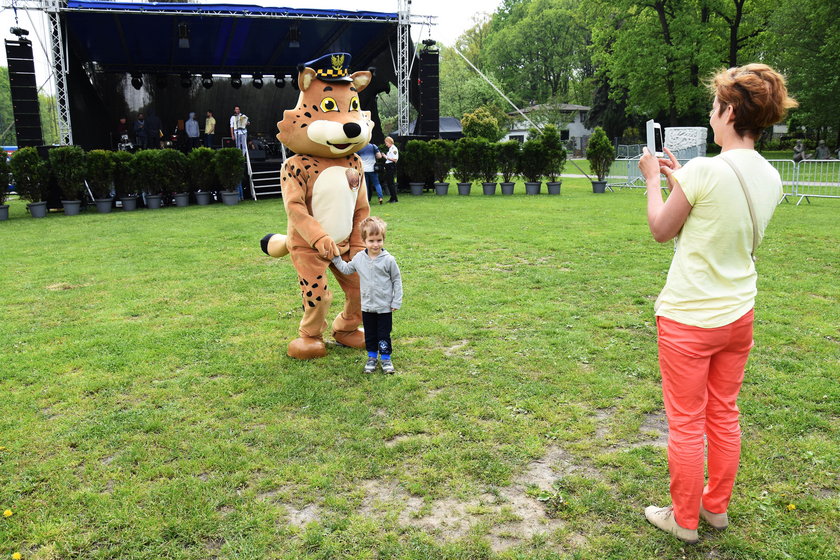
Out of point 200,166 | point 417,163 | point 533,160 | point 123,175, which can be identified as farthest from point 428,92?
point 123,175

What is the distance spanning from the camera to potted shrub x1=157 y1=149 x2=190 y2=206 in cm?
1619

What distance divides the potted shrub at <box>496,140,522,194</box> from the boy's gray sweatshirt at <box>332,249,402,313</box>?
1435cm

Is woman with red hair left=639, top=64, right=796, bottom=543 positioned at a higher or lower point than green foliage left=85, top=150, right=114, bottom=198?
lower

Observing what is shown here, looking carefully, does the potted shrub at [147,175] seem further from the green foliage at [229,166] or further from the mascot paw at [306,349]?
the mascot paw at [306,349]

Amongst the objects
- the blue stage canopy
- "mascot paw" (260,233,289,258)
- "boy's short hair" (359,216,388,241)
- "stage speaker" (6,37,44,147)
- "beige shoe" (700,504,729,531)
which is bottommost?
"beige shoe" (700,504,729,531)

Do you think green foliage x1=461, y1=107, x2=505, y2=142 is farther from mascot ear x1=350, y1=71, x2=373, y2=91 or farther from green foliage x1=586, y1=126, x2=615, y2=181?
mascot ear x1=350, y1=71, x2=373, y2=91

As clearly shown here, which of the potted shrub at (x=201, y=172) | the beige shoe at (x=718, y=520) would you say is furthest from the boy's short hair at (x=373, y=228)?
the potted shrub at (x=201, y=172)

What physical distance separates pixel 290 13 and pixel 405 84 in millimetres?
3815

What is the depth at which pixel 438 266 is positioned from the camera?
8.46 meters

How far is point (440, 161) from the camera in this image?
18.8 metres

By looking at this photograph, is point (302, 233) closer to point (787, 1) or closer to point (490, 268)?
point (490, 268)

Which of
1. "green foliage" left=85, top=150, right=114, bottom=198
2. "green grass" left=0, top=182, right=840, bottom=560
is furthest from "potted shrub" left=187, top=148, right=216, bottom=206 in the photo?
"green grass" left=0, top=182, right=840, bottom=560

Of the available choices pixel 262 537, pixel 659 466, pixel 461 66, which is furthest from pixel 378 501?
pixel 461 66

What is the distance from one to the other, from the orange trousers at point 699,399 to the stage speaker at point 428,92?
18.0 m
